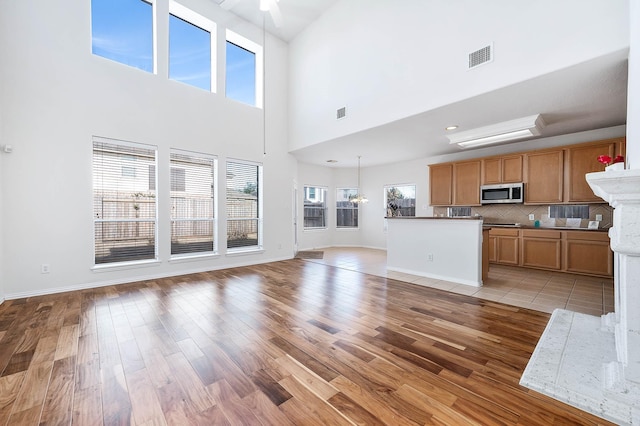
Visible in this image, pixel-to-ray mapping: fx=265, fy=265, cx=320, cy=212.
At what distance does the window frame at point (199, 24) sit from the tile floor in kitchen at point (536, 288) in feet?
16.3

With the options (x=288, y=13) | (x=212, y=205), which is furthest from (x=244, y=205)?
(x=288, y=13)

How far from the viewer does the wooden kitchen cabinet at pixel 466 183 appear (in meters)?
6.22

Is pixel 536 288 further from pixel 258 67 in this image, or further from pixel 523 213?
pixel 258 67

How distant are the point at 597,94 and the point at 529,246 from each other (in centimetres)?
297

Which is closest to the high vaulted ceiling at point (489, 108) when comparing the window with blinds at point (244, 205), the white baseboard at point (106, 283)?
the window with blinds at point (244, 205)

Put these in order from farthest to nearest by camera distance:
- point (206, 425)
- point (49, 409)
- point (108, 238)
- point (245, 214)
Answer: point (245, 214), point (108, 238), point (49, 409), point (206, 425)

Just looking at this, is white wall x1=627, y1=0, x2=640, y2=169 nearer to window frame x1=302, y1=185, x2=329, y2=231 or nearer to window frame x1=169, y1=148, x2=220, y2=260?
window frame x1=169, y1=148, x2=220, y2=260

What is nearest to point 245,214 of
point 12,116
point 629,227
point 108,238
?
point 108,238

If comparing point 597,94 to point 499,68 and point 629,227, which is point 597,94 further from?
point 629,227

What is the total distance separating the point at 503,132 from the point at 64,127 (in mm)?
7165

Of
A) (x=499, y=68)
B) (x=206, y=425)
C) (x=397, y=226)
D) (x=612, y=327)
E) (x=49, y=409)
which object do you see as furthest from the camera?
(x=397, y=226)

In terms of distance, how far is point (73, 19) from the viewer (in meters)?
4.08

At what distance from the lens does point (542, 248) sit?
5.25m

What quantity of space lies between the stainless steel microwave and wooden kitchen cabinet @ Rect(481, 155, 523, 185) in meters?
0.11
